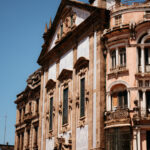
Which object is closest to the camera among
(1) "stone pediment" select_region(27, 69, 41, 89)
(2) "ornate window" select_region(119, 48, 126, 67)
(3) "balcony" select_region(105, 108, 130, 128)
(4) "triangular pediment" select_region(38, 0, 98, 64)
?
(3) "balcony" select_region(105, 108, 130, 128)

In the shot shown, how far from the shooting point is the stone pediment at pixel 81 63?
3862cm

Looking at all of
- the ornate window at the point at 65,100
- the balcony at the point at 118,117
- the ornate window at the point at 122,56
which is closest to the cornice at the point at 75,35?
the ornate window at the point at 65,100

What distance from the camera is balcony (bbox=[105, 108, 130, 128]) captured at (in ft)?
105

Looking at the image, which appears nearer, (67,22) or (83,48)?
(83,48)

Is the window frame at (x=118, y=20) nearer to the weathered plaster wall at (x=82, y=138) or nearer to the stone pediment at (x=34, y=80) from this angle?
the weathered plaster wall at (x=82, y=138)

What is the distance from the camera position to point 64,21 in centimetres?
4634

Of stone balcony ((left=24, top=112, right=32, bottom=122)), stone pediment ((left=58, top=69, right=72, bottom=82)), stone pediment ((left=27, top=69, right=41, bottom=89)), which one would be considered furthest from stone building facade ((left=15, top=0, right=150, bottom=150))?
stone pediment ((left=27, top=69, right=41, bottom=89))

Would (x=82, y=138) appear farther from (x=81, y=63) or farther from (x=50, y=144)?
(x=50, y=144)

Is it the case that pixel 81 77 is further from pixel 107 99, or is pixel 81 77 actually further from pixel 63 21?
pixel 63 21

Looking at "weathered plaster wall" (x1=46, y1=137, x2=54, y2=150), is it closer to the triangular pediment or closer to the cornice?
the cornice

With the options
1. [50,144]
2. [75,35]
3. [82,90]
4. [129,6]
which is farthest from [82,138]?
[129,6]

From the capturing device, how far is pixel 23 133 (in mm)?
58062

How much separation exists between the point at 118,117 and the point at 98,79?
4.56 m

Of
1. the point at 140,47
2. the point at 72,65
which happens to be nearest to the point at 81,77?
the point at 72,65
